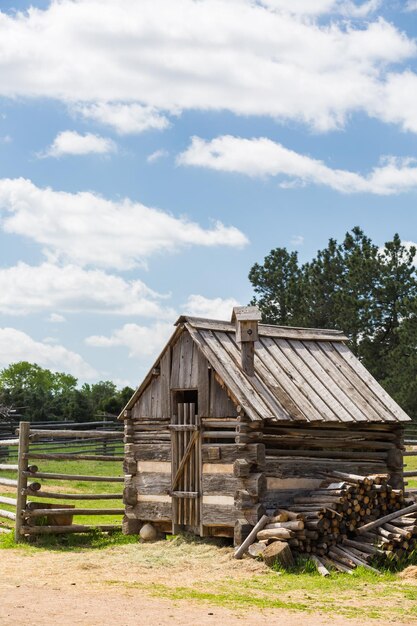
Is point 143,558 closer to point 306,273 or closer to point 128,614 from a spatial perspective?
point 128,614

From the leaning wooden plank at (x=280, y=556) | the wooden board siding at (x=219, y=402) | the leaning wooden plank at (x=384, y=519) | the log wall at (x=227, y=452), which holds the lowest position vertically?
the leaning wooden plank at (x=280, y=556)

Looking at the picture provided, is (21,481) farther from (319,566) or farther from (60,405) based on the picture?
(60,405)

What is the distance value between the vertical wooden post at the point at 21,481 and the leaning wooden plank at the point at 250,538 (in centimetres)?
506

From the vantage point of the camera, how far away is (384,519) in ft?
51.6

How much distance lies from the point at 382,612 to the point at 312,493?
15.0ft

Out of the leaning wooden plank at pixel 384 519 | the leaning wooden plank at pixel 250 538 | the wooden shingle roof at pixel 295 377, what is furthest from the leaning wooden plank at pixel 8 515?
the leaning wooden plank at pixel 384 519

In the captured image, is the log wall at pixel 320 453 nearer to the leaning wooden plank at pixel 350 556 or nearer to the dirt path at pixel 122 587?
the leaning wooden plank at pixel 350 556

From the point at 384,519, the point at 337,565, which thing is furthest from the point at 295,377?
the point at 337,565

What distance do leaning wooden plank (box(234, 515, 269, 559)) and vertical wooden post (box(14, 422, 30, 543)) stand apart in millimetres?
5058

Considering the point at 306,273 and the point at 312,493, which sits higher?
the point at 306,273

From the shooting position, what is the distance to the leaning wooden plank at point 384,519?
15.5 m

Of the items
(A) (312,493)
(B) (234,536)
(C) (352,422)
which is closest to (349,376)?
(C) (352,422)

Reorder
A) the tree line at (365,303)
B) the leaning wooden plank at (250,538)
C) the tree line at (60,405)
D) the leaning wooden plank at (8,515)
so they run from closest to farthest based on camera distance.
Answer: the leaning wooden plank at (250,538), the leaning wooden plank at (8,515), the tree line at (365,303), the tree line at (60,405)

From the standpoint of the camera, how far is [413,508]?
1606 centimetres
